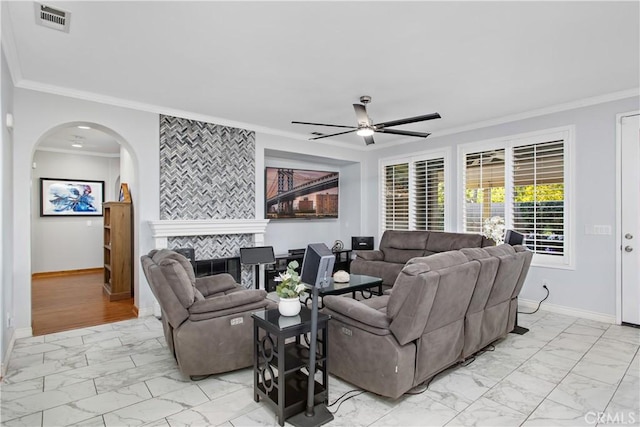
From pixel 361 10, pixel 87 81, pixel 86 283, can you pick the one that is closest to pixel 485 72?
pixel 361 10

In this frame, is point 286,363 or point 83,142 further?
point 83,142

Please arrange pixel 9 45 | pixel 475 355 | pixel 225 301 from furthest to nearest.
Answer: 1. pixel 475 355
2. pixel 9 45
3. pixel 225 301

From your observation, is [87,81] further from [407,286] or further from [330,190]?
[330,190]

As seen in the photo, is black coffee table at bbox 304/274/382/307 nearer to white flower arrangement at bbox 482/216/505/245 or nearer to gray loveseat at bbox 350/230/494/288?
gray loveseat at bbox 350/230/494/288

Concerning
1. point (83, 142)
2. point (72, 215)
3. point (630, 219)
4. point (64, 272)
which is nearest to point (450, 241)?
point (630, 219)

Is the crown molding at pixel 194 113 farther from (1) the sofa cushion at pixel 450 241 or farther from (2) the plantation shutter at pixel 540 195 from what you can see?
(1) the sofa cushion at pixel 450 241

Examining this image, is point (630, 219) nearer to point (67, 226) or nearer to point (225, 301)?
point (225, 301)

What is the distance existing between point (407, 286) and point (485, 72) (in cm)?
256

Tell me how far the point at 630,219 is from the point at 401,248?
3.01 meters

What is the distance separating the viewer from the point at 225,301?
2.77m

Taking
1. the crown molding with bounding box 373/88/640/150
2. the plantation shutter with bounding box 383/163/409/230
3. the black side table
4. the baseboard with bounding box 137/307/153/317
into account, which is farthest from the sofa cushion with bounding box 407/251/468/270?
the plantation shutter with bounding box 383/163/409/230

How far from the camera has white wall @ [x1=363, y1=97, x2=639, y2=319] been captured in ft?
13.7

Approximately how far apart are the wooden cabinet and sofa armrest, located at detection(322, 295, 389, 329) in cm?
417

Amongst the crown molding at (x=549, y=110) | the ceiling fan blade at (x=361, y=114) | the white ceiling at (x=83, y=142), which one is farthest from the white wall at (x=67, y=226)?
the crown molding at (x=549, y=110)
